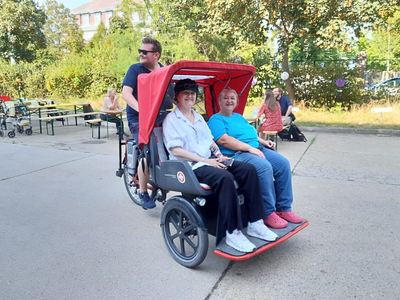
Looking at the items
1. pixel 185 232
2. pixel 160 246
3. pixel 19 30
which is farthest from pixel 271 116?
pixel 19 30

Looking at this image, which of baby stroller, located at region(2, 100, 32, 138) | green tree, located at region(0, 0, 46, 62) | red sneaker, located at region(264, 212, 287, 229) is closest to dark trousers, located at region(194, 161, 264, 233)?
red sneaker, located at region(264, 212, 287, 229)

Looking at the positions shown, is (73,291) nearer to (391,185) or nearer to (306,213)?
(306,213)

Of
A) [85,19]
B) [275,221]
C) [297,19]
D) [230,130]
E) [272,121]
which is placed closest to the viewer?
[275,221]

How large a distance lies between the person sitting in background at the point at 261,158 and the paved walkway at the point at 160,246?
367mm

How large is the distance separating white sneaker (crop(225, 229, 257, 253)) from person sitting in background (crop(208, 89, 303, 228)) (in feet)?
1.05

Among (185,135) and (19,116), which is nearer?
(185,135)

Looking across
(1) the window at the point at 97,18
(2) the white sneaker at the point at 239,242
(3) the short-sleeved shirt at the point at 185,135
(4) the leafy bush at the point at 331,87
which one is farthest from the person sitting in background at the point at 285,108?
(1) the window at the point at 97,18

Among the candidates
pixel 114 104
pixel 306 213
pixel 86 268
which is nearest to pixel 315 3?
pixel 114 104

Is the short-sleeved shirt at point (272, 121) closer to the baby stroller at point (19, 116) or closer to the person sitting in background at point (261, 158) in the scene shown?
the person sitting in background at point (261, 158)

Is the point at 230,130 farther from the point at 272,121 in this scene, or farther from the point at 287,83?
the point at 287,83

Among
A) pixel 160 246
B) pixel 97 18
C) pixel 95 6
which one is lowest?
pixel 160 246

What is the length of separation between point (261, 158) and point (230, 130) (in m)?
0.50

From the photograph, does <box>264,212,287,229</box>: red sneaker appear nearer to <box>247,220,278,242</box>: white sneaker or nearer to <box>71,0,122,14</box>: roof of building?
<box>247,220,278,242</box>: white sneaker

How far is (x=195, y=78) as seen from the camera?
13.4ft
